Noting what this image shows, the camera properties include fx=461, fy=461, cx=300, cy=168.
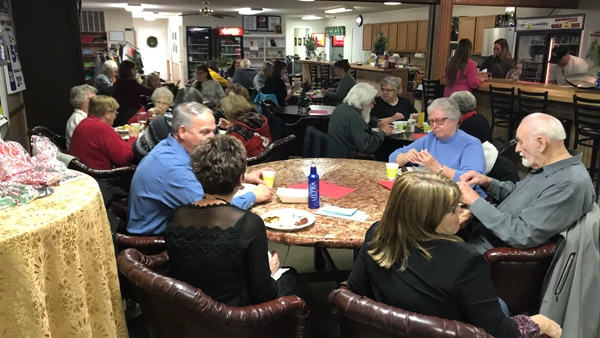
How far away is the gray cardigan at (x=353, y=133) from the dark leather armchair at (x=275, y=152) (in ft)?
1.53

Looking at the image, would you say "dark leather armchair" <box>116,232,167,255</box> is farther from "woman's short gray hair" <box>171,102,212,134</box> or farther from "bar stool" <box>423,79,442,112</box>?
"bar stool" <box>423,79,442,112</box>

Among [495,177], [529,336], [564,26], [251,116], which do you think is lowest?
[529,336]

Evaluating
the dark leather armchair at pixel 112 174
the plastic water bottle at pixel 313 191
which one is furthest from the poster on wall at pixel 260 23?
the plastic water bottle at pixel 313 191

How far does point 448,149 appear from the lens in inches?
118

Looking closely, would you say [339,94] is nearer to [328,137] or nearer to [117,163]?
[328,137]

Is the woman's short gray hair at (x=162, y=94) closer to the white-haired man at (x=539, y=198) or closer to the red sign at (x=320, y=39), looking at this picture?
the white-haired man at (x=539, y=198)

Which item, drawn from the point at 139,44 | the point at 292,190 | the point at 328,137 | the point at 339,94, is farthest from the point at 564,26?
the point at 139,44

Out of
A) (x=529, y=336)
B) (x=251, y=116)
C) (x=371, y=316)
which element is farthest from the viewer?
(x=251, y=116)

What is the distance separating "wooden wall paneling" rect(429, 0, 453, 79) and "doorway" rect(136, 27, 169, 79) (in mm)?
13685

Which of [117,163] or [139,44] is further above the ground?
[139,44]

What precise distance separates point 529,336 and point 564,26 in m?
8.67

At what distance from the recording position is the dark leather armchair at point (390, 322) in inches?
48.1

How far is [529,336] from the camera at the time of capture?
1.60m

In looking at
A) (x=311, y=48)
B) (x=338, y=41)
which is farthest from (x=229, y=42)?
(x=338, y=41)
